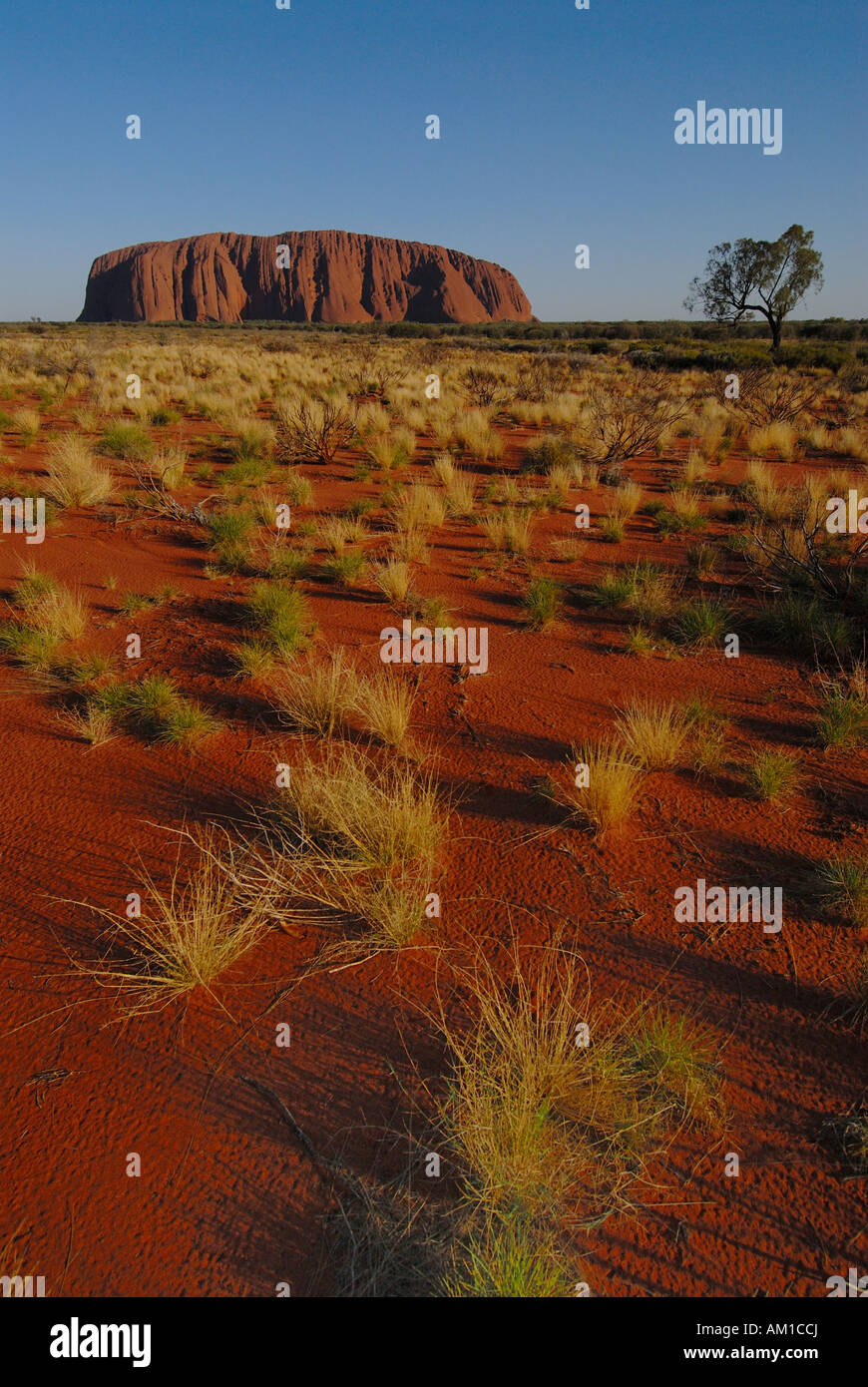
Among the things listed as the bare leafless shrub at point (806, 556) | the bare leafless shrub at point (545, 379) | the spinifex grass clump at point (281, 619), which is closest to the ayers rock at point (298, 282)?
the bare leafless shrub at point (545, 379)

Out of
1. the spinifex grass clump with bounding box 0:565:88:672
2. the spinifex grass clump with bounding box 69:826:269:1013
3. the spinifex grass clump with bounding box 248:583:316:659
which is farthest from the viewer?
the spinifex grass clump with bounding box 248:583:316:659

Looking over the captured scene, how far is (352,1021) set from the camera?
9.31 ft

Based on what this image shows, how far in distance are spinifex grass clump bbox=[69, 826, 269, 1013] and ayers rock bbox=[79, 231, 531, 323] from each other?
133419mm

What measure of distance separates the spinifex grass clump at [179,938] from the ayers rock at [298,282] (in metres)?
133

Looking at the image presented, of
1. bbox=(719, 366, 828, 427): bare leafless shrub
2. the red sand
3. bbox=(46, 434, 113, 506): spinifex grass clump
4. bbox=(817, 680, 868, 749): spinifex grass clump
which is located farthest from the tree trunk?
the red sand

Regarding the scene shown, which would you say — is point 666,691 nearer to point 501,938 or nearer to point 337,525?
point 501,938

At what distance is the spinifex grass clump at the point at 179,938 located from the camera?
296 centimetres

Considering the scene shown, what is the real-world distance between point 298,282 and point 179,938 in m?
141

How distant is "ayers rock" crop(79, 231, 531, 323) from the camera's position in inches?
4855

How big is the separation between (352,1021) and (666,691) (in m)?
3.56

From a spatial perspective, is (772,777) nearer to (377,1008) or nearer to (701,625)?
(701,625)

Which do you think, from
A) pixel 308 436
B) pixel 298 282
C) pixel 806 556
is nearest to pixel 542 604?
pixel 806 556

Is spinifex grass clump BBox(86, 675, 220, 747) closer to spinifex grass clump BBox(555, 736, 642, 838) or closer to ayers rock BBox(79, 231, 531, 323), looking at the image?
spinifex grass clump BBox(555, 736, 642, 838)
